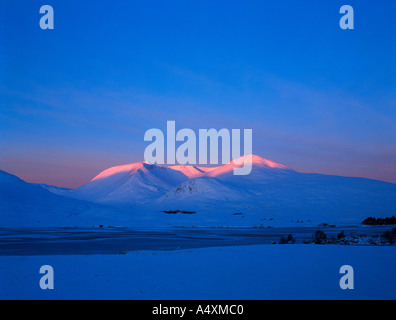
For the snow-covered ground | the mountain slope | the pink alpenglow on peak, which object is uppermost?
the pink alpenglow on peak

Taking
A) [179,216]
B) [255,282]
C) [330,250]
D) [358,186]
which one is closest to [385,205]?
[358,186]

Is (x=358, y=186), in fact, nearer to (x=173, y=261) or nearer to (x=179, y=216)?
(x=179, y=216)

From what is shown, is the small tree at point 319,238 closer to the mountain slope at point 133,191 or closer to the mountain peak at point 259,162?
the mountain peak at point 259,162

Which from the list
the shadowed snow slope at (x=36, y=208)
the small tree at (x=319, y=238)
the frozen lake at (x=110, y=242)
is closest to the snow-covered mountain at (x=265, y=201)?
the shadowed snow slope at (x=36, y=208)

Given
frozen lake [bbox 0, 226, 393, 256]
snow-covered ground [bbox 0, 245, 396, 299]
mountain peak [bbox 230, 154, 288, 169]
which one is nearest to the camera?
snow-covered ground [bbox 0, 245, 396, 299]

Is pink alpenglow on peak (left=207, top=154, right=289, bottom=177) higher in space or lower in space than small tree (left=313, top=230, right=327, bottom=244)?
higher

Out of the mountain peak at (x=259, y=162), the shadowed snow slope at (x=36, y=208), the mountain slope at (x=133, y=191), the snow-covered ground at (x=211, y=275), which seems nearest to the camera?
the snow-covered ground at (x=211, y=275)

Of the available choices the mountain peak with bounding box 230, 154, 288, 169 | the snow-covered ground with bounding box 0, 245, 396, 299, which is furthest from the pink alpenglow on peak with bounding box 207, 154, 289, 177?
the snow-covered ground with bounding box 0, 245, 396, 299

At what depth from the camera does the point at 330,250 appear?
1762 cm

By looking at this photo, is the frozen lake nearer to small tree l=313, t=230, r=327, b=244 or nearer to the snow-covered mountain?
small tree l=313, t=230, r=327, b=244

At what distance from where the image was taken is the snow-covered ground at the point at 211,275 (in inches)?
429

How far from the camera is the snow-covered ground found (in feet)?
35.8

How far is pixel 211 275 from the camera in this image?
13164 mm

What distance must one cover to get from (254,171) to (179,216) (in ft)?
210
